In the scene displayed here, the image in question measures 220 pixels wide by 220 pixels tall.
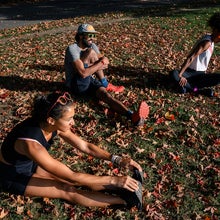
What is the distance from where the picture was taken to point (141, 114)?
6.11 metres

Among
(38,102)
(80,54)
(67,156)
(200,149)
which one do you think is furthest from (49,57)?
(38,102)

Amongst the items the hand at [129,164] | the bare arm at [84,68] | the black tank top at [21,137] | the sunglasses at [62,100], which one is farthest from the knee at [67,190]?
the bare arm at [84,68]

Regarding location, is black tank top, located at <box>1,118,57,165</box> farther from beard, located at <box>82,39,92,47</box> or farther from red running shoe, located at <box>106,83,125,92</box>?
red running shoe, located at <box>106,83,125,92</box>

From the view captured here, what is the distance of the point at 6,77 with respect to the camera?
9.14 meters

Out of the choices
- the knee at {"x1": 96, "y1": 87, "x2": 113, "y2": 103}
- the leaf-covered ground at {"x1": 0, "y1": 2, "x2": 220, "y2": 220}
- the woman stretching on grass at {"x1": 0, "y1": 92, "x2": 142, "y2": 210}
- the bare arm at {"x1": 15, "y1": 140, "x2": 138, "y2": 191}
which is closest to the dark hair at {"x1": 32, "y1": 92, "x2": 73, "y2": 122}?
the woman stretching on grass at {"x1": 0, "y1": 92, "x2": 142, "y2": 210}

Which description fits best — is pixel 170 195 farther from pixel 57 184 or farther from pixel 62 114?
pixel 62 114

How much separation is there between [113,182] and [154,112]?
11.1ft

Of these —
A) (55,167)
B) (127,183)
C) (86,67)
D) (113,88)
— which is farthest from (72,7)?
(127,183)

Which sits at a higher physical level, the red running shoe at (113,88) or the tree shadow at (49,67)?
the red running shoe at (113,88)

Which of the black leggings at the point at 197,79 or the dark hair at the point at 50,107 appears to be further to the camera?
the black leggings at the point at 197,79

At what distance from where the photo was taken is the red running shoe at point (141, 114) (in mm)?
6104

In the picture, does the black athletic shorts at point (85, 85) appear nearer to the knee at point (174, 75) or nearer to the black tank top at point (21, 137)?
the knee at point (174, 75)

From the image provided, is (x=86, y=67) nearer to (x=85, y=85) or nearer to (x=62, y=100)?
(x=85, y=85)

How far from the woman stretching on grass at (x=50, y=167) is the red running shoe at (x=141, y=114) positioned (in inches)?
71.4
